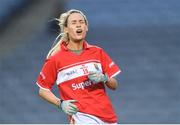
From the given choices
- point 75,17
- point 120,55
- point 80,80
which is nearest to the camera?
point 80,80

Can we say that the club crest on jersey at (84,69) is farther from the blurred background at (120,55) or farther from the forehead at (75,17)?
the blurred background at (120,55)

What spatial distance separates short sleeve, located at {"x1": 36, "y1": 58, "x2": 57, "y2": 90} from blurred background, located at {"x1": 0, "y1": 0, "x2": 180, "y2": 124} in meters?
A: 2.81

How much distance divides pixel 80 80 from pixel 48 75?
0.20m

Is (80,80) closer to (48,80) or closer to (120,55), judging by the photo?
(48,80)

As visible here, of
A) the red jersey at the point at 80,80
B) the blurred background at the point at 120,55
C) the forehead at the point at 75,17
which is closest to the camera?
the red jersey at the point at 80,80

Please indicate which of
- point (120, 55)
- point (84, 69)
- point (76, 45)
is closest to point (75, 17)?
point (76, 45)

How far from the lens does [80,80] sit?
389 cm

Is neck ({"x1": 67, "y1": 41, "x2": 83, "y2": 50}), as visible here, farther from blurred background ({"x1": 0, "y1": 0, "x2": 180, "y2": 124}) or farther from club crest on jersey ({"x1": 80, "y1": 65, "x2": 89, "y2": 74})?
blurred background ({"x1": 0, "y1": 0, "x2": 180, "y2": 124})

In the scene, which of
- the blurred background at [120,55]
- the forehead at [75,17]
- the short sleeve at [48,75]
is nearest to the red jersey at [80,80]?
the short sleeve at [48,75]

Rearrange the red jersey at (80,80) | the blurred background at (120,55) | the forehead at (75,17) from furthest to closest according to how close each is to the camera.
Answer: the blurred background at (120,55) < the forehead at (75,17) < the red jersey at (80,80)

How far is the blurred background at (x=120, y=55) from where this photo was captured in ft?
22.2

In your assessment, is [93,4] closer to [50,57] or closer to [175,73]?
[175,73]

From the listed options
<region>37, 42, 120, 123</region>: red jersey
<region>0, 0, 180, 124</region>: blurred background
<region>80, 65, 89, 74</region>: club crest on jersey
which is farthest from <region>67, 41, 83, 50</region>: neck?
<region>0, 0, 180, 124</region>: blurred background

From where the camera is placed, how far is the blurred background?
6.78 meters
